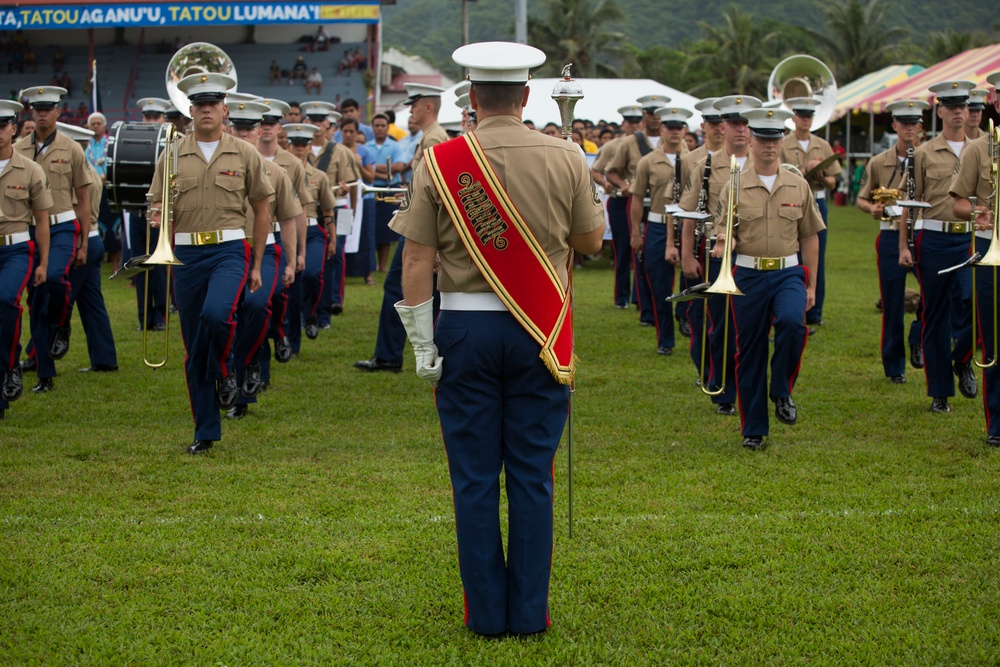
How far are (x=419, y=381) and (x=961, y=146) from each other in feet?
15.4

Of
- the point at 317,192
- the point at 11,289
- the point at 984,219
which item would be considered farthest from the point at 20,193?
the point at 984,219

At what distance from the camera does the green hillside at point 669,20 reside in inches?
3898

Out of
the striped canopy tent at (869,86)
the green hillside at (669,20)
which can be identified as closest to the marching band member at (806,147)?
the striped canopy tent at (869,86)

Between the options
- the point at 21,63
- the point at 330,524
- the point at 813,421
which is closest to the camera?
the point at 330,524

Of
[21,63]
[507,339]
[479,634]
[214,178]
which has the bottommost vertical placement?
[479,634]

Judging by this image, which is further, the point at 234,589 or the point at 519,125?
the point at 234,589

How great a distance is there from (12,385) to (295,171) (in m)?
3.16

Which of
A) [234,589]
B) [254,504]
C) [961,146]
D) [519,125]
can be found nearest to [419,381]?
[254,504]

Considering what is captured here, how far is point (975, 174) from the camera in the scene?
26.7 feet

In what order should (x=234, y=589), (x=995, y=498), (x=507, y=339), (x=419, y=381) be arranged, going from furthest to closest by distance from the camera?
(x=419, y=381) → (x=995, y=498) → (x=234, y=589) → (x=507, y=339)

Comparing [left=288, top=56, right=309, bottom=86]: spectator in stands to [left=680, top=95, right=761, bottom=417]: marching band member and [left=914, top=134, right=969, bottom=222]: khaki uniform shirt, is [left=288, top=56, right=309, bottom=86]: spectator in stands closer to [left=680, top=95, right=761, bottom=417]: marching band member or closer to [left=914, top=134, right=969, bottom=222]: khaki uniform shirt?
[left=680, top=95, right=761, bottom=417]: marching band member

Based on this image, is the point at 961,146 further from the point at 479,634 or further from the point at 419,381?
the point at 479,634

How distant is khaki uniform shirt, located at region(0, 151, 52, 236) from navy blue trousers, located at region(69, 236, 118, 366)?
1.89 m

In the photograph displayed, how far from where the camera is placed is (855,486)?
7020 millimetres
